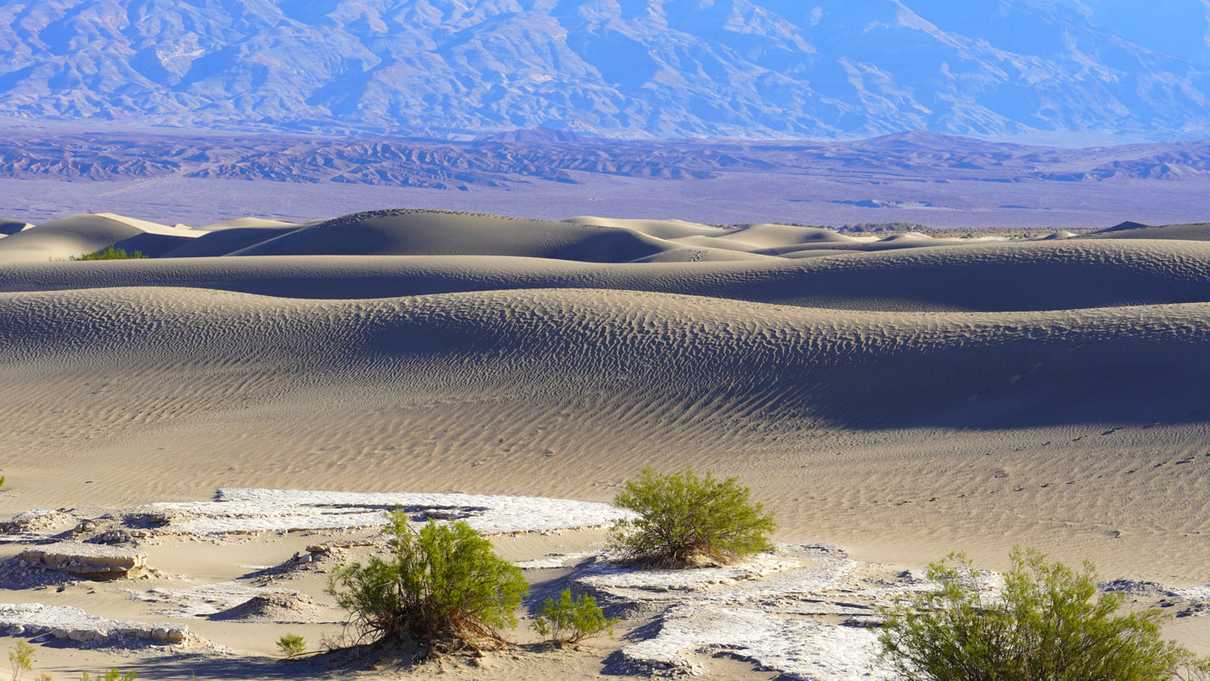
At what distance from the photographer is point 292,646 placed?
9.89m

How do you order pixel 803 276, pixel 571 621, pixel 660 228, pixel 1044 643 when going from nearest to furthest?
pixel 1044 643
pixel 571 621
pixel 803 276
pixel 660 228

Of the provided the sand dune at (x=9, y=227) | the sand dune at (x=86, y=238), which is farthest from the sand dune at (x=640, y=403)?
the sand dune at (x=9, y=227)

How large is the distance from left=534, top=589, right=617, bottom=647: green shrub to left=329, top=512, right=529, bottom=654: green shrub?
0.88ft

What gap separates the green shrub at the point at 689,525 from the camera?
13164 millimetres

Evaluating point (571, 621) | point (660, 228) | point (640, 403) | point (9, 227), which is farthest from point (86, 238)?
point (571, 621)

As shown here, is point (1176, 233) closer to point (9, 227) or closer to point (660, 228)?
point (660, 228)

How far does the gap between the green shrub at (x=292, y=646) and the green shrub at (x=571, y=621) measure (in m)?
1.56

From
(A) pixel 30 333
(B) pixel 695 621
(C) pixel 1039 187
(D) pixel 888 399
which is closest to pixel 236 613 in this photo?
(B) pixel 695 621

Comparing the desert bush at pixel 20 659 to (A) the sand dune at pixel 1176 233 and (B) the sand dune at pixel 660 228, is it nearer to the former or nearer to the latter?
(A) the sand dune at pixel 1176 233

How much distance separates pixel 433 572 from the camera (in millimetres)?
9984

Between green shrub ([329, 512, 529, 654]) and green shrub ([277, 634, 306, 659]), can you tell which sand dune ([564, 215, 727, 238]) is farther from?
green shrub ([277, 634, 306, 659])

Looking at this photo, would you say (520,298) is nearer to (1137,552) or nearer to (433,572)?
(1137,552)

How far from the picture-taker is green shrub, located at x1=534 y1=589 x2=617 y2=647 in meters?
10.2

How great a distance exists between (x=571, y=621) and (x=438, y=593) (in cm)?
95
